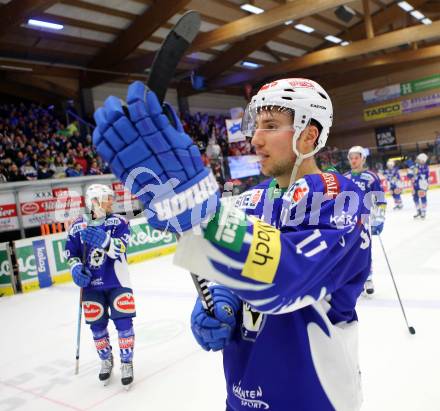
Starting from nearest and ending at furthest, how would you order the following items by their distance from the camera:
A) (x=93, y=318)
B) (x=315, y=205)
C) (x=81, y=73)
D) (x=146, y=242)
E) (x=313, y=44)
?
(x=315, y=205) < (x=93, y=318) < (x=146, y=242) < (x=81, y=73) < (x=313, y=44)

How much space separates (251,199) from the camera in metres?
1.54

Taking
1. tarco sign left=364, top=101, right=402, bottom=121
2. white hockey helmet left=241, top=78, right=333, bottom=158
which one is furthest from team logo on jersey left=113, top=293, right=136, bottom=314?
tarco sign left=364, top=101, right=402, bottom=121

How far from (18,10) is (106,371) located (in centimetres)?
1033

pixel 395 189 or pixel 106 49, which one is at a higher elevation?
pixel 106 49

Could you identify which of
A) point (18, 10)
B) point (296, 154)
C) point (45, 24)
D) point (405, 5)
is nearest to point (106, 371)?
point (296, 154)

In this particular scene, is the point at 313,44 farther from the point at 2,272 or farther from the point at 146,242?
the point at 2,272

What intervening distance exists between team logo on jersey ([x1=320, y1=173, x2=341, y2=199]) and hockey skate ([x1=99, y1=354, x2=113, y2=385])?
319 centimetres

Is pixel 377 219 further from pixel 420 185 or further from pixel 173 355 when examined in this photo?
pixel 420 185

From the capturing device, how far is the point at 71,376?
388cm

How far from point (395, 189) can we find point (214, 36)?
818 centimetres

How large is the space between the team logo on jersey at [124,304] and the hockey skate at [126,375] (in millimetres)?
443

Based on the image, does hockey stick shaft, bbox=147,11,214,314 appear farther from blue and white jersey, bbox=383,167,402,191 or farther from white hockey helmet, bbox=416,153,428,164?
blue and white jersey, bbox=383,167,402,191

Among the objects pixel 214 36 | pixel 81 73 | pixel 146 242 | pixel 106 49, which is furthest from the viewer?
pixel 81 73

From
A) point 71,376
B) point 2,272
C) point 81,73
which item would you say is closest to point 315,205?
point 71,376
